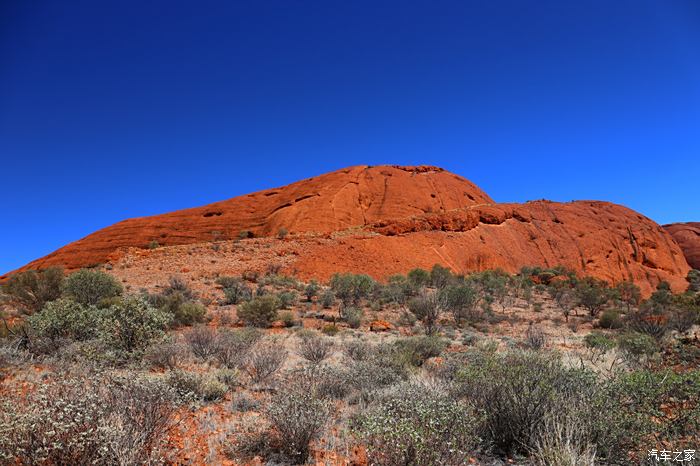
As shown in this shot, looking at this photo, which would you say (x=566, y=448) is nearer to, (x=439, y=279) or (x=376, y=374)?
(x=376, y=374)

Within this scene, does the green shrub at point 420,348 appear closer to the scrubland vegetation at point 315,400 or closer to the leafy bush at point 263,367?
the scrubland vegetation at point 315,400

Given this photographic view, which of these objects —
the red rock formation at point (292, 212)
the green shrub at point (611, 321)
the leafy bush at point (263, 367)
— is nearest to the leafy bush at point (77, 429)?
the leafy bush at point (263, 367)

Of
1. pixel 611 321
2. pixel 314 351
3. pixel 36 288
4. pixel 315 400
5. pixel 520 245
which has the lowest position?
pixel 611 321

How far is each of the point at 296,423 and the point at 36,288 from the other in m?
15.3

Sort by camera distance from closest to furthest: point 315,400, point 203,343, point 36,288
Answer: point 315,400
point 203,343
point 36,288

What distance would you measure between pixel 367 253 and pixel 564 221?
117 ft

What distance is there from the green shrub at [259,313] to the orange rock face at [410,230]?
14.0m

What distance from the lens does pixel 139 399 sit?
3402mm

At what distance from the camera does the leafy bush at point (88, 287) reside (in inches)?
527

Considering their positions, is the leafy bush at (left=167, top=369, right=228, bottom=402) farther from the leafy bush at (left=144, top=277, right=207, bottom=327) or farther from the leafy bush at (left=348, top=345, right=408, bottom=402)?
the leafy bush at (left=144, top=277, right=207, bottom=327)

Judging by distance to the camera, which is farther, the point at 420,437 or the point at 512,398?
the point at 512,398

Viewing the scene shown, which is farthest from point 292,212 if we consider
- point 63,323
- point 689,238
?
point 689,238

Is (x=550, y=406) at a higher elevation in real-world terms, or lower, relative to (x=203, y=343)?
lower

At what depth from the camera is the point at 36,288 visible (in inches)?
554
